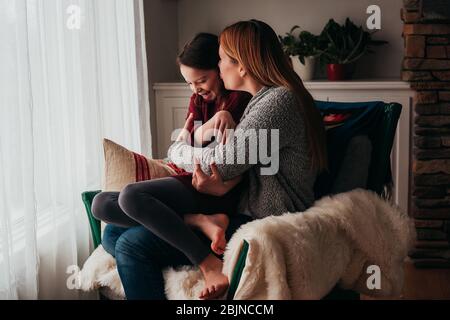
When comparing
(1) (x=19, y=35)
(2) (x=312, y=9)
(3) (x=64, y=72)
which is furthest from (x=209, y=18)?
(1) (x=19, y=35)

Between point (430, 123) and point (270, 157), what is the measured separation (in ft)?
4.43

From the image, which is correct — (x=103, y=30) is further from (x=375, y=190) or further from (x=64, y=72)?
(x=375, y=190)

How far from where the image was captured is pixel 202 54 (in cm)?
189

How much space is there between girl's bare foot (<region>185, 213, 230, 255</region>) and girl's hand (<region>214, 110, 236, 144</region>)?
0.24m

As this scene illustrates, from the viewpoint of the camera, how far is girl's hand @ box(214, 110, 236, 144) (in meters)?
1.83

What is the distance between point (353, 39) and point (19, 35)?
1674mm

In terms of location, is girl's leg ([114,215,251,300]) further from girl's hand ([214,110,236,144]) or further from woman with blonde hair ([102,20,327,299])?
girl's hand ([214,110,236,144])

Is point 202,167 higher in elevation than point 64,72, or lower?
lower

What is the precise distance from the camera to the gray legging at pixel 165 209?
1641 millimetres

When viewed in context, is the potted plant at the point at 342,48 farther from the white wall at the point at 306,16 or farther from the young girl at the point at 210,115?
the young girl at the point at 210,115

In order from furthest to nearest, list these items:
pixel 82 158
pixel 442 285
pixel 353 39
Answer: pixel 353 39 < pixel 442 285 < pixel 82 158

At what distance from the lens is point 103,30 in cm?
248

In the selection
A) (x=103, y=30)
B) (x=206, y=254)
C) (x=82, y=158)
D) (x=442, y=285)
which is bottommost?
(x=442, y=285)

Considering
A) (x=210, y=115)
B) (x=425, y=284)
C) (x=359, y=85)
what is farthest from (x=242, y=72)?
(x=425, y=284)
